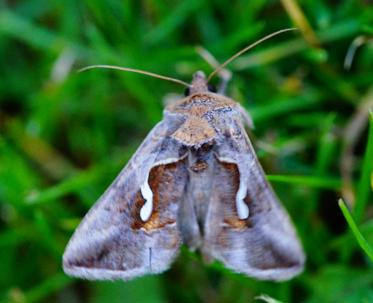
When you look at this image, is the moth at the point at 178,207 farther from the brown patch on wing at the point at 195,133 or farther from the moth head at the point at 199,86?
the moth head at the point at 199,86

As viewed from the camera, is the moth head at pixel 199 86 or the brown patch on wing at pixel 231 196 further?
the moth head at pixel 199 86

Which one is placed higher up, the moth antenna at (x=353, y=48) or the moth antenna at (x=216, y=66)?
the moth antenna at (x=353, y=48)

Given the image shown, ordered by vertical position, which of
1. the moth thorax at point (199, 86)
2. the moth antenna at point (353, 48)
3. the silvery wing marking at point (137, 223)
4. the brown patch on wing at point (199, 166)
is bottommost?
the silvery wing marking at point (137, 223)

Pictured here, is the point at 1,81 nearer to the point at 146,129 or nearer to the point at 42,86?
the point at 42,86

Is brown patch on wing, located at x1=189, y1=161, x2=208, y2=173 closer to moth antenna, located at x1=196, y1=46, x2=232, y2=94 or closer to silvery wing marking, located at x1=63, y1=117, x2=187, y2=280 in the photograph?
silvery wing marking, located at x1=63, y1=117, x2=187, y2=280

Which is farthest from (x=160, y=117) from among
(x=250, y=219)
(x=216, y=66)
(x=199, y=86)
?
(x=250, y=219)

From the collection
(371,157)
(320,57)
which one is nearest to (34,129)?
(320,57)

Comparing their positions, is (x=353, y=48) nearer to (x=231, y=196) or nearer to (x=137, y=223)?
(x=231, y=196)

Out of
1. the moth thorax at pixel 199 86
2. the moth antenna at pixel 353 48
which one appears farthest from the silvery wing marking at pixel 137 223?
the moth antenna at pixel 353 48

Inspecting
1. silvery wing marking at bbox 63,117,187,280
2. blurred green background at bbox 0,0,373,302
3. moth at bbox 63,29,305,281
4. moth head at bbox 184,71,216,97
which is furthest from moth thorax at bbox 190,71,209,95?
blurred green background at bbox 0,0,373,302
